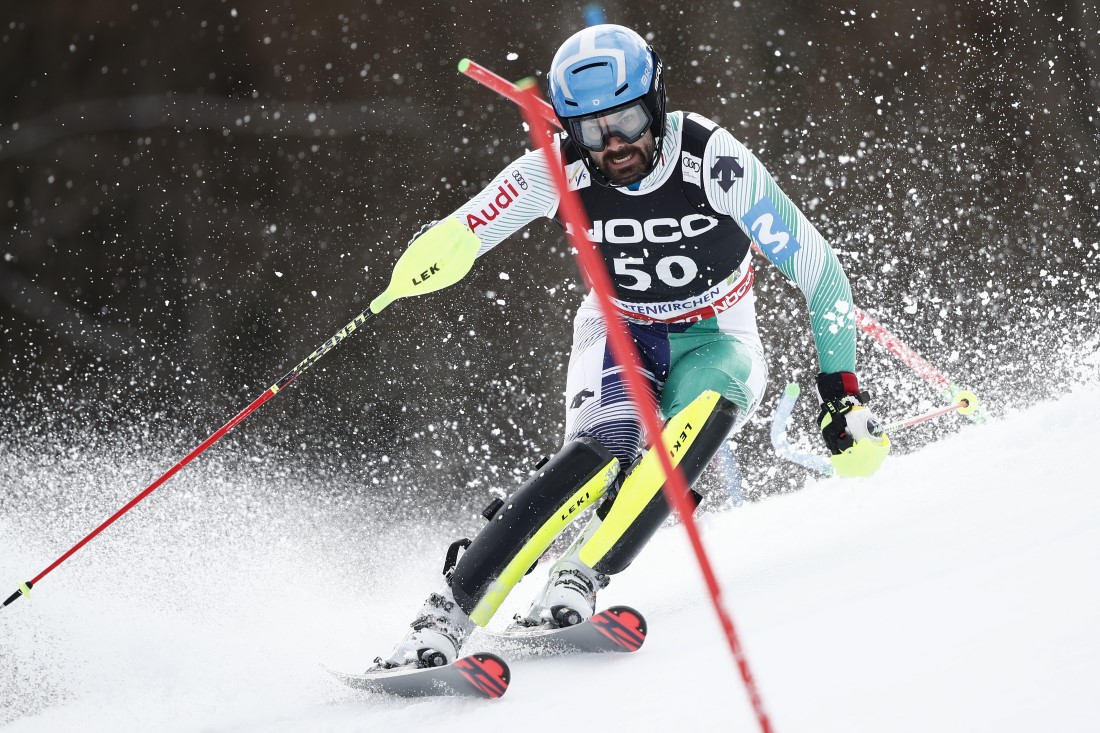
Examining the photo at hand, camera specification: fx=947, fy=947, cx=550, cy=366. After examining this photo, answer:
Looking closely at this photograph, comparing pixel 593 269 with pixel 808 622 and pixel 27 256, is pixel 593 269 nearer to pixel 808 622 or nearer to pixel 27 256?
pixel 808 622

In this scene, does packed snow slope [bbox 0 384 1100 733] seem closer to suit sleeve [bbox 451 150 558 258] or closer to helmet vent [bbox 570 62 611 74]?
suit sleeve [bbox 451 150 558 258]

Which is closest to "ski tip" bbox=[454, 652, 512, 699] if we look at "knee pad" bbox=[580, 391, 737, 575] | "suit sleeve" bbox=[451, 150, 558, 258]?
"knee pad" bbox=[580, 391, 737, 575]

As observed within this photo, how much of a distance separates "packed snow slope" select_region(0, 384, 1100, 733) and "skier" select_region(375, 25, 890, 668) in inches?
8.2

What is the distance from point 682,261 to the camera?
227cm

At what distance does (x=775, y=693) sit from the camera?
1.35 metres

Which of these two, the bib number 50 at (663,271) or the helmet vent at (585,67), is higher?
the helmet vent at (585,67)

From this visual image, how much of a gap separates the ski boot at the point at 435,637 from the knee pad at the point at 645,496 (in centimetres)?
30

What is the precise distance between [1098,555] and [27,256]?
5.91 m

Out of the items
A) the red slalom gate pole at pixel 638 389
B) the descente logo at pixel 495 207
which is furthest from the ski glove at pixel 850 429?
the red slalom gate pole at pixel 638 389

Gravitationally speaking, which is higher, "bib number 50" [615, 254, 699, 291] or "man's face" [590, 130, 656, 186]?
"man's face" [590, 130, 656, 186]

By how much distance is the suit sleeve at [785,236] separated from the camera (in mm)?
2117

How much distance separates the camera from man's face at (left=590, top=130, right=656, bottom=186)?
2.07m

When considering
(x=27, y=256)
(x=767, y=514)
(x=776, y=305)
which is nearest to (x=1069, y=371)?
(x=776, y=305)

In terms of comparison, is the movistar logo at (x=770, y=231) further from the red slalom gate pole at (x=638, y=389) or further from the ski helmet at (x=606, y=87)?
the red slalom gate pole at (x=638, y=389)
